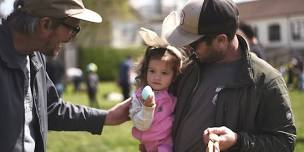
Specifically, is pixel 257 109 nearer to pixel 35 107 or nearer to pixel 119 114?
pixel 119 114

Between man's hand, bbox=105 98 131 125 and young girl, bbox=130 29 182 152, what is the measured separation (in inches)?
12.2

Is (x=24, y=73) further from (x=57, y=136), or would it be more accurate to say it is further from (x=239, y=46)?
(x=57, y=136)

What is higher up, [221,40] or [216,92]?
[221,40]

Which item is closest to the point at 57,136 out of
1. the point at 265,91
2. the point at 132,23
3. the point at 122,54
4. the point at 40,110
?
the point at 40,110

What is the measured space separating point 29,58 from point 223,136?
1147mm

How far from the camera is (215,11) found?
2727 mm

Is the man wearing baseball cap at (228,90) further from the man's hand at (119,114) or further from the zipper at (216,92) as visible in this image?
the man's hand at (119,114)

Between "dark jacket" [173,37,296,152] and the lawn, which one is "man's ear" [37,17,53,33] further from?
the lawn

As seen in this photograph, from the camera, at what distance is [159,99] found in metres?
3.15

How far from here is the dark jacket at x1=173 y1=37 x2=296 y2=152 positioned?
272 cm

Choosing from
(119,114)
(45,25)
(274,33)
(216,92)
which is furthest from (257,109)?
(274,33)

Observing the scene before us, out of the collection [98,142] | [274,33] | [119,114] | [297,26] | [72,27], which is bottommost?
[98,142]

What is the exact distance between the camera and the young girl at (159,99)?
10.3ft

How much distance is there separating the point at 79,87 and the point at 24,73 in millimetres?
22086
